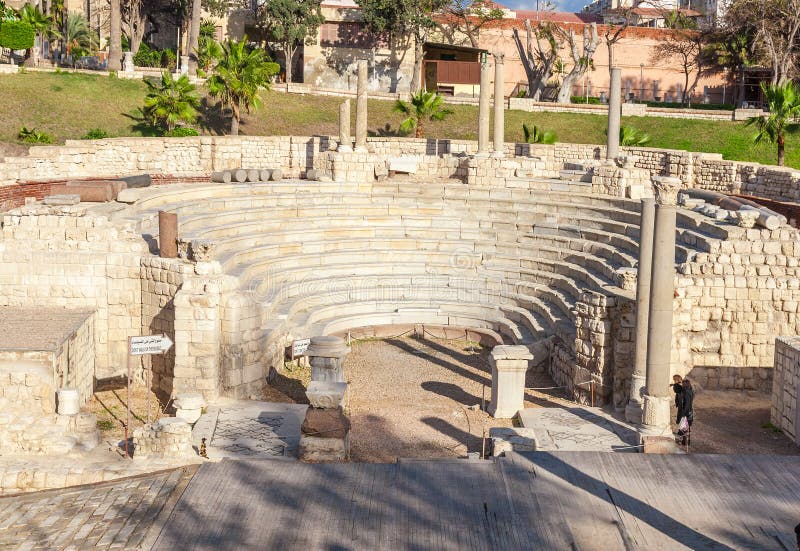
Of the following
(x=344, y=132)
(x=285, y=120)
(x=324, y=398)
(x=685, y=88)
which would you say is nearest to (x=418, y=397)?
(x=324, y=398)

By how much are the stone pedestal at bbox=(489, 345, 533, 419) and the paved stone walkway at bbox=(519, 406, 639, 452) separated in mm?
361

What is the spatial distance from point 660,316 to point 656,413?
1587 mm

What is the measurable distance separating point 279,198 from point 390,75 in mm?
A: 32323

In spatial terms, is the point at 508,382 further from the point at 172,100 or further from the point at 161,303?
the point at 172,100

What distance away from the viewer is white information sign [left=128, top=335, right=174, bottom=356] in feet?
53.9

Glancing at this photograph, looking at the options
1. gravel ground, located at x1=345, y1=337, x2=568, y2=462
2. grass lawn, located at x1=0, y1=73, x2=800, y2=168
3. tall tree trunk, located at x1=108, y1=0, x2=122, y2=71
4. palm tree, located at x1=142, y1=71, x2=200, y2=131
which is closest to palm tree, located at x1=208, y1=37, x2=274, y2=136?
palm tree, located at x1=142, y1=71, x2=200, y2=131

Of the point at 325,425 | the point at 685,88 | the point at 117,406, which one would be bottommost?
the point at 117,406

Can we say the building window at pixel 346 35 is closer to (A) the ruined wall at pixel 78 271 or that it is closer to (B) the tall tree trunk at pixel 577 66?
(B) the tall tree trunk at pixel 577 66

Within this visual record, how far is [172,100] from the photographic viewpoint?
41.9 metres

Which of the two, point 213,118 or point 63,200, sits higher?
point 213,118

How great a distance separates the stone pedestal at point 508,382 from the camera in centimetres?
1864

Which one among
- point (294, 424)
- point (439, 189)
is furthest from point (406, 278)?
point (294, 424)

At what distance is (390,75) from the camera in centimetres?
5878

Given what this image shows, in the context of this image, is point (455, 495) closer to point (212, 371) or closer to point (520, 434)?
point (520, 434)
